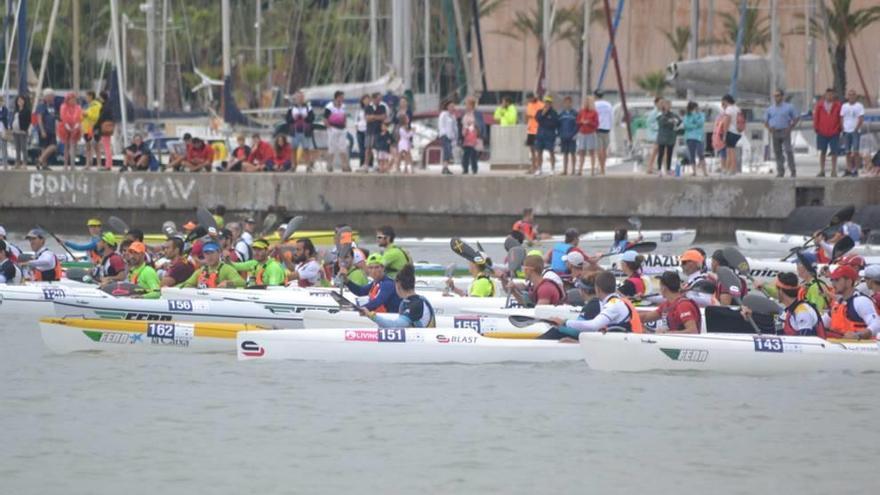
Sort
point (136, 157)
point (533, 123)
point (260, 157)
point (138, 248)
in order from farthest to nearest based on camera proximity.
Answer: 1. point (136, 157)
2. point (260, 157)
3. point (533, 123)
4. point (138, 248)

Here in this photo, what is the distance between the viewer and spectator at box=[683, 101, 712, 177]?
27047mm

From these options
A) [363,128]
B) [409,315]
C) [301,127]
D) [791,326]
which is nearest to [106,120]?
[301,127]

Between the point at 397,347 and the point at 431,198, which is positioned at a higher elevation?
the point at 431,198

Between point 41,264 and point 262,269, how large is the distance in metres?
2.70

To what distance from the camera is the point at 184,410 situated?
14.7m

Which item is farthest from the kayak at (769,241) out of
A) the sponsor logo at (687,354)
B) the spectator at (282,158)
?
the sponsor logo at (687,354)

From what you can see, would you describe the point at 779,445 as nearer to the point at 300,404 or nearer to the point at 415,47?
the point at 300,404

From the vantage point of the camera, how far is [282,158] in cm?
3041

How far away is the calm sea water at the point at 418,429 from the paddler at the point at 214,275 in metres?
2.08

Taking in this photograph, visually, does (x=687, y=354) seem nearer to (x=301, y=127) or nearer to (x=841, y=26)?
(x=301, y=127)

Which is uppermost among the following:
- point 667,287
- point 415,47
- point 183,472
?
point 415,47

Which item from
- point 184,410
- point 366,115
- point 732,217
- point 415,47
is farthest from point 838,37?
point 184,410

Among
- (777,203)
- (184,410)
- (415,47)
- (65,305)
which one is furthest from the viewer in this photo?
(415,47)

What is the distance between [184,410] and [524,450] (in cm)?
315
